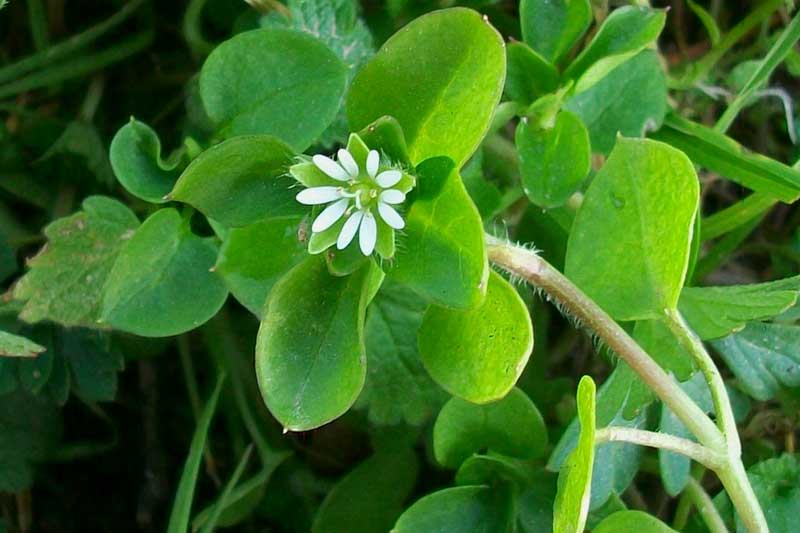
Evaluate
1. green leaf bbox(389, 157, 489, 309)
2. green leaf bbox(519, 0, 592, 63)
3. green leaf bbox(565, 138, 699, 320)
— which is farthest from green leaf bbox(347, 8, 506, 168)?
green leaf bbox(519, 0, 592, 63)

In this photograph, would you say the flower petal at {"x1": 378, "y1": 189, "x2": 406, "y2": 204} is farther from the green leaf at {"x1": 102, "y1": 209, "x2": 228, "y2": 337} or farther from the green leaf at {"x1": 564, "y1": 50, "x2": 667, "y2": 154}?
the green leaf at {"x1": 564, "y1": 50, "x2": 667, "y2": 154}

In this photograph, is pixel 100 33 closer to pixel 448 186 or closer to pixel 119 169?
pixel 119 169

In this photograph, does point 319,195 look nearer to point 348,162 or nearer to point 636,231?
point 348,162

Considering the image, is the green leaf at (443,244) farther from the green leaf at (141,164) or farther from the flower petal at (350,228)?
the green leaf at (141,164)

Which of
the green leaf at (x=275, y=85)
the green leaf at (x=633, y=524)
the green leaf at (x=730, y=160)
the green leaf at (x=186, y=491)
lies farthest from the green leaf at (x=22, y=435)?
the green leaf at (x=730, y=160)

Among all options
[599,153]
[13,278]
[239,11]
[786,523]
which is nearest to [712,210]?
[599,153]

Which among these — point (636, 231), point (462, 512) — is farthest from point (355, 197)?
point (462, 512)
